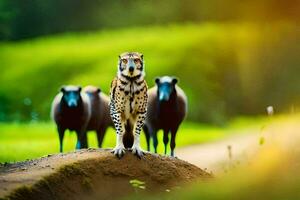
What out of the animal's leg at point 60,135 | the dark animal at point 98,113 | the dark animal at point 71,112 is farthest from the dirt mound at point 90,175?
the dark animal at point 98,113

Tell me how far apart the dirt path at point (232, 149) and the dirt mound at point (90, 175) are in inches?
28.3

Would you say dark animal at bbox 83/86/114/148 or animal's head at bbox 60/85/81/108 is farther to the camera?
dark animal at bbox 83/86/114/148

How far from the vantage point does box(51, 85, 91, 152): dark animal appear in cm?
468

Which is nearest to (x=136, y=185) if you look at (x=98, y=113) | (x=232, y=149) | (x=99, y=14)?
(x=232, y=149)

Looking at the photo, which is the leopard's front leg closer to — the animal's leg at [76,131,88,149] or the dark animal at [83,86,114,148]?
the animal's leg at [76,131,88,149]

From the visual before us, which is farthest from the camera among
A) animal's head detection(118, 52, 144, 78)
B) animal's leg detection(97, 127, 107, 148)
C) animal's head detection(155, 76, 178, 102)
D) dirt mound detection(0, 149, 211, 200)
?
animal's leg detection(97, 127, 107, 148)

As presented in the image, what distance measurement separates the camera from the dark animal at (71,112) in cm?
468

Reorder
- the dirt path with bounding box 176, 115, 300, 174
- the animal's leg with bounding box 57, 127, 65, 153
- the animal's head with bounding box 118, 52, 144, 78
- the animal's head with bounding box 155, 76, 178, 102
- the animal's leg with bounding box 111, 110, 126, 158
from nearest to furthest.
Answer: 1. the animal's head with bounding box 118, 52, 144, 78
2. the animal's leg with bounding box 111, 110, 126, 158
3. the dirt path with bounding box 176, 115, 300, 174
4. the animal's head with bounding box 155, 76, 178, 102
5. the animal's leg with bounding box 57, 127, 65, 153

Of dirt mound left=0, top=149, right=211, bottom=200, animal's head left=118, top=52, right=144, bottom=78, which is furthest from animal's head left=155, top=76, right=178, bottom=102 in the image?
animal's head left=118, top=52, right=144, bottom=78

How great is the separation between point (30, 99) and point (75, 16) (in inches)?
28.7

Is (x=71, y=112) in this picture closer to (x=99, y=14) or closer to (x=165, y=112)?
(x=165, y=112)

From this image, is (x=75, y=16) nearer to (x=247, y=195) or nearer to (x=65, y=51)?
(x=65, y=51)

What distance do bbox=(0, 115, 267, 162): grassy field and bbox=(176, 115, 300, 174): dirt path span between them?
0.20 ft

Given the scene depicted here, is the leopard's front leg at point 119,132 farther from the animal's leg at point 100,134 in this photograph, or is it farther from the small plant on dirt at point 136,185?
the animal's leg at point 100,134
